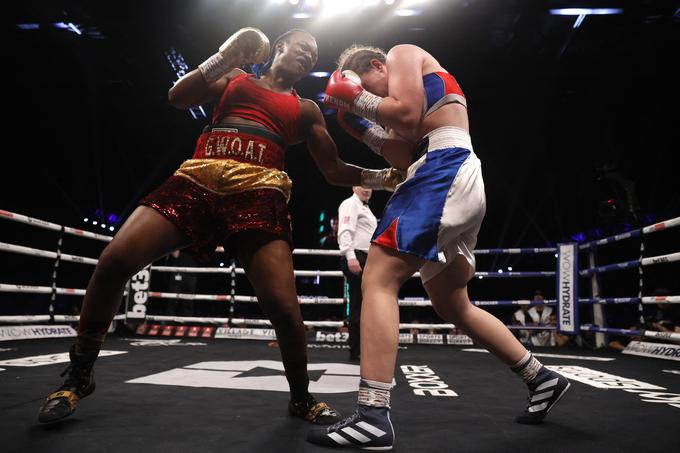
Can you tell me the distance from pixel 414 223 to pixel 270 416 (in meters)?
0.78

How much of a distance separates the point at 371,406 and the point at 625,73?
7.67 meters

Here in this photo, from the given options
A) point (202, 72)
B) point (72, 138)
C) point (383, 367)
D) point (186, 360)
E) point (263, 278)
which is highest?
point (72, 138)

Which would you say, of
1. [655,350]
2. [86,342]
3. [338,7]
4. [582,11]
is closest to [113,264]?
[86,342]

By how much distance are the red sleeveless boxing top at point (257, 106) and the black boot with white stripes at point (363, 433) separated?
3.31 feet

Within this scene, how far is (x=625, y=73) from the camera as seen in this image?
7043mm

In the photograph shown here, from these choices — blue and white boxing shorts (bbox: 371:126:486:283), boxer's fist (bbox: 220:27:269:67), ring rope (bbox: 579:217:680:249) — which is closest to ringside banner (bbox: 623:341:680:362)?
ring rope (bbox: 579:217:680:249)

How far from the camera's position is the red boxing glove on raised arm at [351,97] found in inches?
56.5

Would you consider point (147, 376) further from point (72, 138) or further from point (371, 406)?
point (72, 138)

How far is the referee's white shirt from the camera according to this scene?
11.5 feet

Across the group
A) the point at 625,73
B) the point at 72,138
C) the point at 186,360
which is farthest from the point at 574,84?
the point at 72,138

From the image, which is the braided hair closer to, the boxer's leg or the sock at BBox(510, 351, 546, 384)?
the boxer's leg

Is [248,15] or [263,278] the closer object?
[263,278]

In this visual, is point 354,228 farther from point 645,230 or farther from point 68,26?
point 68,26

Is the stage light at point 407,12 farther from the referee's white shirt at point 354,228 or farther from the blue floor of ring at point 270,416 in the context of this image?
the blue floor of ring at point 270,416
